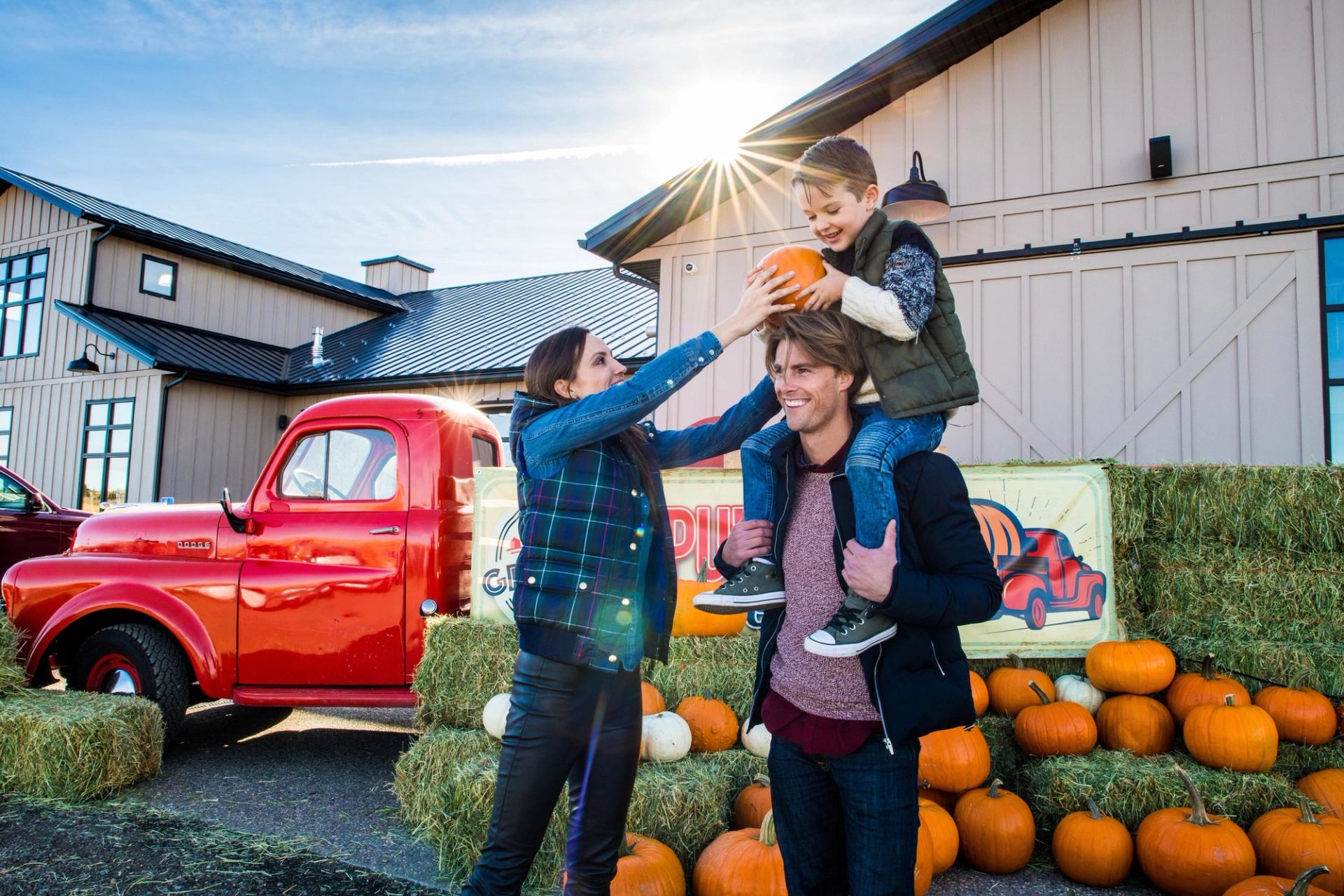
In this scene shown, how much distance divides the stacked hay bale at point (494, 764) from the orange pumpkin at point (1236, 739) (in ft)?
6.96

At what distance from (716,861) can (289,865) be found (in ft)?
6.46

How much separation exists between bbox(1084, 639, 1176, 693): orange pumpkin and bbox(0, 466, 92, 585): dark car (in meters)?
9.62

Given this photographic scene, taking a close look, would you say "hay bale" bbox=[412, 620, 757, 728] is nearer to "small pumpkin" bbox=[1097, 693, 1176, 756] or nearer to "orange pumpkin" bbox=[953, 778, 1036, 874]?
"orange pumpkin" bbox=[953, 778, 1036, 874]

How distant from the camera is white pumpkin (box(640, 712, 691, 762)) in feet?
12.6

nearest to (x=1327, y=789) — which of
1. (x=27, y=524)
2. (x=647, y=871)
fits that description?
(x=647, y=871)

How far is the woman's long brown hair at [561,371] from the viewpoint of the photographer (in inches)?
95.0

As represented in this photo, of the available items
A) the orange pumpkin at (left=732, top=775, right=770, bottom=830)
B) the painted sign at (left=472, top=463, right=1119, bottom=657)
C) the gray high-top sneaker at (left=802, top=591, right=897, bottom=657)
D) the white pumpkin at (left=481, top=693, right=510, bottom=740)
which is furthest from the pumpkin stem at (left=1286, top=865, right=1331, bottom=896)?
the white pumpkin at (left=481, top=693, right=510, bottom=740)

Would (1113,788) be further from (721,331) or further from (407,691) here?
(407,691)

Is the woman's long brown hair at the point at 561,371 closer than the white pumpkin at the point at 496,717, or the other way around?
the woman's long brown hair at the point at 561,371

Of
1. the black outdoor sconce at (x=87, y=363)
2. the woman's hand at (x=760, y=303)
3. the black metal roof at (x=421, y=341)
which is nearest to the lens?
the woman's hand at (x=760, y=303)

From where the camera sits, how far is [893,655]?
1706 mm

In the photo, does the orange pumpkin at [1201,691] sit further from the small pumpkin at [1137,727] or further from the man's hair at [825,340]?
the man's hair at [825,340]

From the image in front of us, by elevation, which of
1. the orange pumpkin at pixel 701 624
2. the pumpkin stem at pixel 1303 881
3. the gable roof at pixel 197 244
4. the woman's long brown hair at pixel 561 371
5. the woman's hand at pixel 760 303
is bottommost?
the pumpkin stem at pixel 1303 881

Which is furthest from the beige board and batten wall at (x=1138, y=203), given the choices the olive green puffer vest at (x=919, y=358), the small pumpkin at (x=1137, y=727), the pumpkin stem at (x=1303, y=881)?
the olive green puffer vest at (x=919, y=358)
